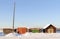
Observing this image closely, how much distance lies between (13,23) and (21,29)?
9.30ft

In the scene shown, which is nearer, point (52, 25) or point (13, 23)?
point (13, 23)

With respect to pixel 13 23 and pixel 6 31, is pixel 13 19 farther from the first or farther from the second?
pixel 6 31

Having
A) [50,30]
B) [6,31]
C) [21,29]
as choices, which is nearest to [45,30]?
[50,30]

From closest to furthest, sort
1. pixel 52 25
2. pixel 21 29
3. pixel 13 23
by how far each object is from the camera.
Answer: pixel 13 23
pixel 21 29
pixel 52 25

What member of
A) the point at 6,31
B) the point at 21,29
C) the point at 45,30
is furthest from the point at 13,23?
the point at 45,30

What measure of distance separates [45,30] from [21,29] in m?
7.91

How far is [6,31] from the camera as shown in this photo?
29.5 metres

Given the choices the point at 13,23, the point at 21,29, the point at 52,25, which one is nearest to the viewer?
the point at 13,23

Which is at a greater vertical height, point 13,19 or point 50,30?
point 13,19

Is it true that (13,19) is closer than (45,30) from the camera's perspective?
Yes

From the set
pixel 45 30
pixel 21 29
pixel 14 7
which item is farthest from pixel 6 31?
pixel 45 30

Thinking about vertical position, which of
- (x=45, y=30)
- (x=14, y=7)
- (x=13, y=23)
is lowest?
(x=45, y=30)

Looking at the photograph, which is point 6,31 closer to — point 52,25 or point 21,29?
point 21,29

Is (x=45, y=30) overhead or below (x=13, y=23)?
below
